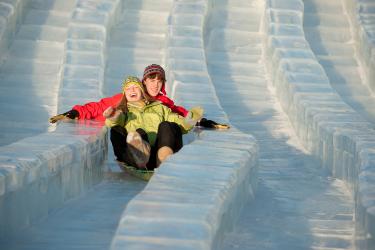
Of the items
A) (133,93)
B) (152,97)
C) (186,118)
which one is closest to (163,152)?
(186,118)

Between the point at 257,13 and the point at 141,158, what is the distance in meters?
6.15

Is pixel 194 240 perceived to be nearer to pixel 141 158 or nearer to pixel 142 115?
pixel 141 158

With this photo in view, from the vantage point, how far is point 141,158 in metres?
6.32

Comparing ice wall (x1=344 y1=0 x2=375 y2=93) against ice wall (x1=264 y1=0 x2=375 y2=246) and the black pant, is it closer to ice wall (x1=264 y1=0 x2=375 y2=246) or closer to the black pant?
ice wall (x1=264 y1=0 x2=375 y2=246)

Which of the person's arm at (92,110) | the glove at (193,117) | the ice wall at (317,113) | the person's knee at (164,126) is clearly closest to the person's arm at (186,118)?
the glove at (193,117)

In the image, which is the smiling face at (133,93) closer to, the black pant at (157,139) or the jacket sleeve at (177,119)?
the jacket sleeve at (177,119)

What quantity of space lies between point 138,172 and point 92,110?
34.7 inches

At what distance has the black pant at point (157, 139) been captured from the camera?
20.8 ft

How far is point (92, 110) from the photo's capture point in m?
7.10

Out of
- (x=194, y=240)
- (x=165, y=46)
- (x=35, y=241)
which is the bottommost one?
(x=35, y=241)

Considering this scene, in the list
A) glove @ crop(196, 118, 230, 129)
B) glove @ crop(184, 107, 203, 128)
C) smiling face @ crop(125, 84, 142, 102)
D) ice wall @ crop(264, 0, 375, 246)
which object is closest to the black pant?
glove @ crop(184, 107, 203, 128)

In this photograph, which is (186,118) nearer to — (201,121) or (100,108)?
(201,121)

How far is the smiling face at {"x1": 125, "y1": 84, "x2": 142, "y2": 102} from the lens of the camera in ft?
22.4

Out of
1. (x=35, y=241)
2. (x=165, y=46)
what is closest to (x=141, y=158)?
(x=35, y=241)
